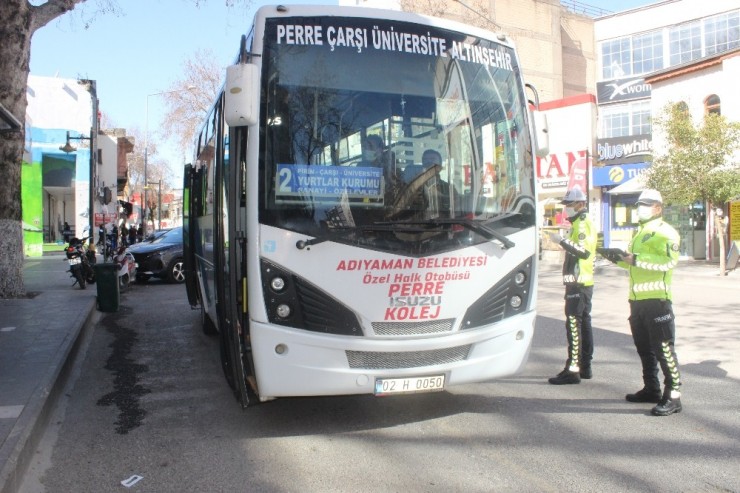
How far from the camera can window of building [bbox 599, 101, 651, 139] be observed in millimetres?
30469

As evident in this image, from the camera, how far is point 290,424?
5.38m

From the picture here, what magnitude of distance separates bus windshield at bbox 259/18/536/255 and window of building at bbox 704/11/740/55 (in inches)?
1195

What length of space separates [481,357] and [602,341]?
15.1ft

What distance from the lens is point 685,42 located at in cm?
3195

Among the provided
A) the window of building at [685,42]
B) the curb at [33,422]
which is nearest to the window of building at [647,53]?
the window of building at [685,42]

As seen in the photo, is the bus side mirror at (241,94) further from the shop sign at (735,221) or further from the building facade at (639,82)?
the building facade at (639,82)

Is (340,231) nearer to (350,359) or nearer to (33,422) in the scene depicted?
(350,359)

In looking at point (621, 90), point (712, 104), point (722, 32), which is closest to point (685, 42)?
point (722, 32)

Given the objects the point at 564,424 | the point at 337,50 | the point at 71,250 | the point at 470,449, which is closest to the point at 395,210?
the point at 337,50

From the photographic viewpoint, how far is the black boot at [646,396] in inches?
229

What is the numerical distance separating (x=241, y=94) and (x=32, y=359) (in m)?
4.69

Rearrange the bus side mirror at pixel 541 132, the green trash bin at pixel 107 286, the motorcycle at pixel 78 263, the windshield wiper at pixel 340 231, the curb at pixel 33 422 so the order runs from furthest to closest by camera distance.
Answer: the motorcycle at pixel 78 263
the green trash bin at pixel 107 286
the bus side mirror at pixel 541 132
the windshield wiper at pixel 340 231
the curb at pixel 33 422

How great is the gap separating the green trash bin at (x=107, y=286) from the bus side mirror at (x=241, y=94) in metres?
9.01

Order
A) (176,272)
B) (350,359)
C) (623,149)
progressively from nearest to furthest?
(350,359) < (176,272) < (623,149)
